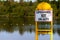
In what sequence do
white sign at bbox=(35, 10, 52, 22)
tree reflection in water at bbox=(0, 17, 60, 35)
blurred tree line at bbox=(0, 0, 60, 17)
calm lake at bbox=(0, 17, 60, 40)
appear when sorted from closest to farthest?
white sign at bbox=(35, 10, 52, 22)
calm lake at bbox=(0, 17, 60, 40)
tree reflection in water at bbox=(0, 17, 60, 35)
blurred tree line at bbox=(0, 0, 60, 17)

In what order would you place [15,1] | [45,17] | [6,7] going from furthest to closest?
[15,1]
[6,7]
[45,17]

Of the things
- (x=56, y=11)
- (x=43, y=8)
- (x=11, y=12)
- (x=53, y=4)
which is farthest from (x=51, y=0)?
(x=43, y=8)

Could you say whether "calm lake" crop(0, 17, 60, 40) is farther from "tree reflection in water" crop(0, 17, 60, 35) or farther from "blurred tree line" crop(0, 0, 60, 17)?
"blurred tree line" crop(0, 0, 60, 17)

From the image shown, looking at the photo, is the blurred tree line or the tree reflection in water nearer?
the tree reflection in water

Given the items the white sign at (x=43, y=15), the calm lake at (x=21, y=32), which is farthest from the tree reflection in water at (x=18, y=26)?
the white sign at (x=43, y=15)

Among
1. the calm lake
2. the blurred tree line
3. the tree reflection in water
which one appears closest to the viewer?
the calm lake

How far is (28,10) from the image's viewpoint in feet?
84.0

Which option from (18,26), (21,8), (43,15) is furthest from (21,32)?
(21,8)

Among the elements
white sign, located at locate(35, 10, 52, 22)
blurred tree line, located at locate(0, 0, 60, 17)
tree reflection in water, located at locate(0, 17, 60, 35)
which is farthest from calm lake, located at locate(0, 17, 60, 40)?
blurred tree line, located at locate(0, 0, 60, 17)

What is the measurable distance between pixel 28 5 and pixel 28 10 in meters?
1.58

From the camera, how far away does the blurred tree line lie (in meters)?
25.5

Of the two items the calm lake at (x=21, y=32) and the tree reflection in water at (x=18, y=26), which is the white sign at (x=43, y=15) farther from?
the tree reflection in water at (x=18, y=26)

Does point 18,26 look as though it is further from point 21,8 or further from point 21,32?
point 21,8

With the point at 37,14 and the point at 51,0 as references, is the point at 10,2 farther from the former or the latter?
the point at 37,14
